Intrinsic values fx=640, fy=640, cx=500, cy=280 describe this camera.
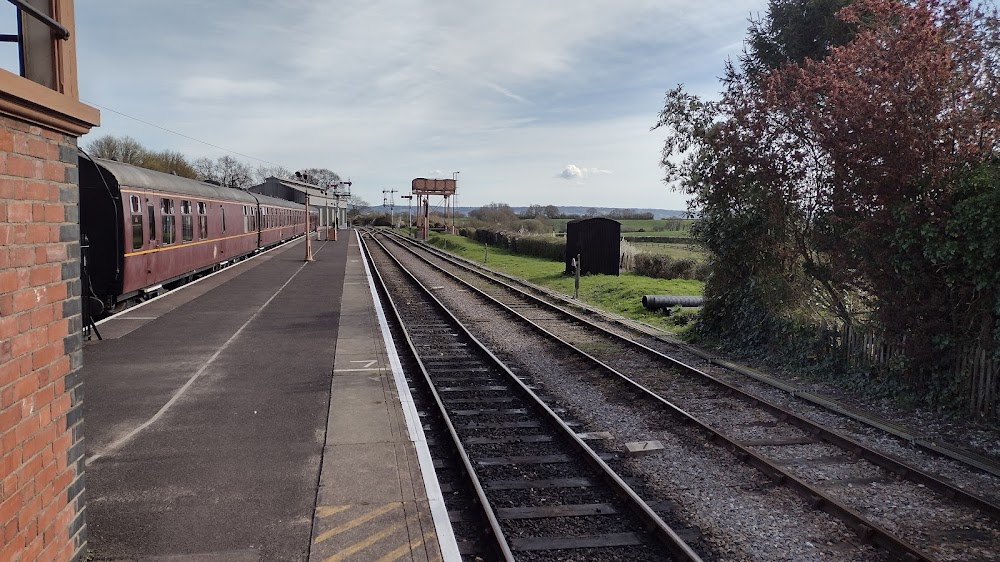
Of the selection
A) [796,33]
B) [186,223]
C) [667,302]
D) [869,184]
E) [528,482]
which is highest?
[796,33]

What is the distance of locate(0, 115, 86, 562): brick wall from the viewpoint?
10.1 feet

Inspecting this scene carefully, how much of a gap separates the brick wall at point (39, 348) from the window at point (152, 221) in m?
11.6

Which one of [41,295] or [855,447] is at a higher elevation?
[41,295]

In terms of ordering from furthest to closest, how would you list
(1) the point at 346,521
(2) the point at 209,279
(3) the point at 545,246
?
(3) the point at 545,246
(2) the point at 209,279
(1) the point at 346,521

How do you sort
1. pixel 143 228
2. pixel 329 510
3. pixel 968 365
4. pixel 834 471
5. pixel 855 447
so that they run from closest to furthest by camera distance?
pixel 329 510 < pixel 834 471 < pixel 855 447 < pixel 968 365 < pixel 143 228

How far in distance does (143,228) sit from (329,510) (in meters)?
11.3

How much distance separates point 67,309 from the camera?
12.2 feet

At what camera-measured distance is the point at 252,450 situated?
6.07 m

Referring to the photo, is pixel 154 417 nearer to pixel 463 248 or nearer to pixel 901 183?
pixel 901 183

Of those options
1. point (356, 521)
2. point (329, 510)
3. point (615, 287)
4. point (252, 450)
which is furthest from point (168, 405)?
point (615, 287)

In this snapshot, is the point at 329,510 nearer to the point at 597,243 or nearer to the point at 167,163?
the point at 597,243

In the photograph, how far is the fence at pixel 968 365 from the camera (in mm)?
7598

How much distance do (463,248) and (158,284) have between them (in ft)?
112

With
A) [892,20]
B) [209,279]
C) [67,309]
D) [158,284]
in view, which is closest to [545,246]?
[209,279]
